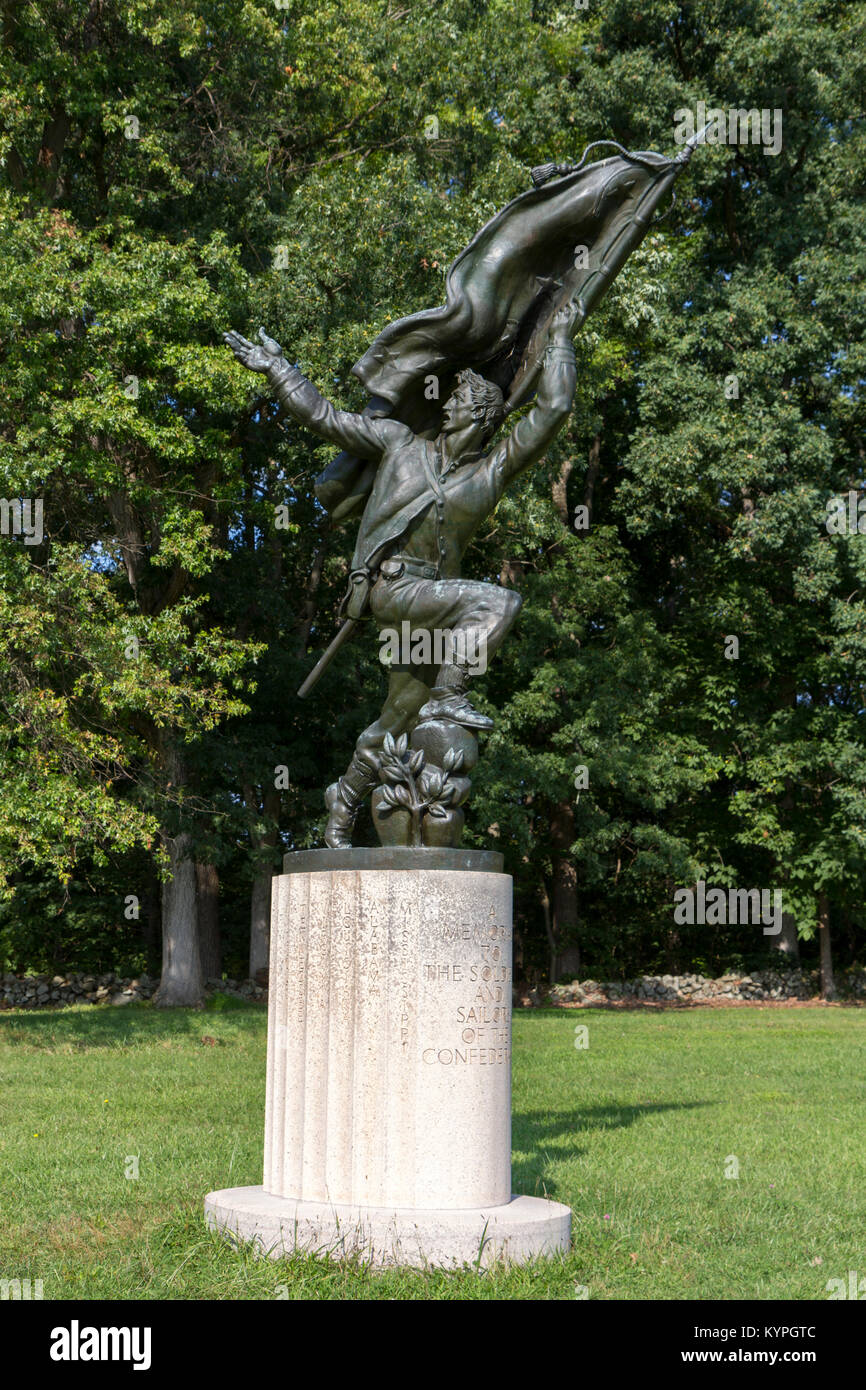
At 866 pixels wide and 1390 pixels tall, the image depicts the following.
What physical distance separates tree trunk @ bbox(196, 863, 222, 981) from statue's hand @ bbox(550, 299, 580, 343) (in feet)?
63.6

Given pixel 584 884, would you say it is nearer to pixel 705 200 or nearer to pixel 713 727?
pixel 713 727

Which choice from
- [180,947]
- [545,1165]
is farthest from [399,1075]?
[180,947]

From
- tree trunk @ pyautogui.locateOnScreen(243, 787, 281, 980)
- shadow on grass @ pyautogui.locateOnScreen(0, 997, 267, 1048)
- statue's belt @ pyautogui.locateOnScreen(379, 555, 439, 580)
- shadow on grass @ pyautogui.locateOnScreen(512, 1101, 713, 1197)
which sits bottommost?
shadow on grass @ pyautogui.locateOnScreen(0, 997, 267, 1048)

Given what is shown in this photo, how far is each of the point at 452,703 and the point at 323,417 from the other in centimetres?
171

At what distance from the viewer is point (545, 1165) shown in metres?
8.55

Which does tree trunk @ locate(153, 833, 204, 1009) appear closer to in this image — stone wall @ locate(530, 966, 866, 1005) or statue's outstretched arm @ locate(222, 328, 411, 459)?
→ stone wall @ locate(530, 966, 866, 1005)

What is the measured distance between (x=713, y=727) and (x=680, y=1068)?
12.7 metres

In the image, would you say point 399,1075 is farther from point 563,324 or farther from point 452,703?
point 563,324

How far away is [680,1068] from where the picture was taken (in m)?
14.4

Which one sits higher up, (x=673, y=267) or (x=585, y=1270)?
(x=673, y=267)

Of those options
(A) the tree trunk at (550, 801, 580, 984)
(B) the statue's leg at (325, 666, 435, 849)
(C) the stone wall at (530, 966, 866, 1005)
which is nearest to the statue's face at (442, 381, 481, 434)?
(B) the statue's leg at (325, 666, 435, 849)

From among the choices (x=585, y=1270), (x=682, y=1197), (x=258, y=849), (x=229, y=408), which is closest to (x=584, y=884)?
(x=258, y=849)

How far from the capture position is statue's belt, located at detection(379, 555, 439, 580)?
6.73 m

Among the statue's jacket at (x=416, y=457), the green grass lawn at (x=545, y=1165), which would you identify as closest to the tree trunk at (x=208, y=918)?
the green grass lawn at (x=545, y=1165)
